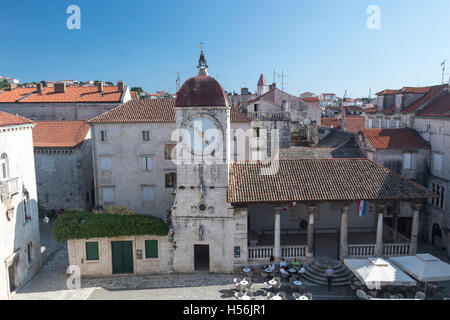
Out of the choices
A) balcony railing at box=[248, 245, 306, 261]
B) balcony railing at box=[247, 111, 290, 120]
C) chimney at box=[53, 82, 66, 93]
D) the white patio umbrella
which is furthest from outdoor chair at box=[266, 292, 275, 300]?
chimney at box=[53, 82, 66, 93]

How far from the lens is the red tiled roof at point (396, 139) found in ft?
98.3

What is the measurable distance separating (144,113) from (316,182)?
54.5 ft

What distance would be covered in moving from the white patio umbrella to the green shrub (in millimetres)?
11994

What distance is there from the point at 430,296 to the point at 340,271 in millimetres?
4969

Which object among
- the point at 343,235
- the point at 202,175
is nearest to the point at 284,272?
the point at 343,235

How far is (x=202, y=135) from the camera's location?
22125 millimetres

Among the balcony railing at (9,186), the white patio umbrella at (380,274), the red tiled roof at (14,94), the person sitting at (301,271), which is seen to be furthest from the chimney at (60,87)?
the white patio umbrella at (380,274)

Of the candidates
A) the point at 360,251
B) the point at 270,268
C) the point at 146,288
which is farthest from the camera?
the point at 360,251

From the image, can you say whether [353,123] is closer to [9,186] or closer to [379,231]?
[379,231]

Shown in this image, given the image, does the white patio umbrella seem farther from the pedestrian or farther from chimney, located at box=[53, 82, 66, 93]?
chimney, located at box=[53, 82, 66, 93]

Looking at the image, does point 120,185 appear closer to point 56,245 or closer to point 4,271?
point 56,245

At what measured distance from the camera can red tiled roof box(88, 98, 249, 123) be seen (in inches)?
1214

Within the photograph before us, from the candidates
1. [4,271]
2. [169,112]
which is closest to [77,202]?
[169,112]

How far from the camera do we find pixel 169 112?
104ft
